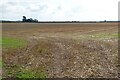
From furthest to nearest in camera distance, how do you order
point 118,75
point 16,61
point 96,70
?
point 16,61 < point 96,70 < point 118,75

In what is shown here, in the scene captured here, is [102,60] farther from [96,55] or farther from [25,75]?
[25,75]

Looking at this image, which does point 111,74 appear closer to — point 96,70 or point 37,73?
point 96,70

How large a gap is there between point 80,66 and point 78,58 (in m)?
3.07

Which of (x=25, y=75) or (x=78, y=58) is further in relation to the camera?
(x=78, y=58)

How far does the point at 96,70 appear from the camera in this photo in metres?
20.0

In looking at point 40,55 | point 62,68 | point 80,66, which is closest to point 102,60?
point 80,66

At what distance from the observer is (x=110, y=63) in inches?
870

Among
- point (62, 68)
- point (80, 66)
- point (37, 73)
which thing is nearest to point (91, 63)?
point (80, 66)

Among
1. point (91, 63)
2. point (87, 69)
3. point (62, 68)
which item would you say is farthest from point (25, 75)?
point (91, 63)

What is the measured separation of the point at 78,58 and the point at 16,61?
17.5 ft

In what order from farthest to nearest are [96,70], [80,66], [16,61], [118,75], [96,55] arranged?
1. [96,55]
2. [16,61]
3. [80,66]
4. [96,70]
5. [118,75]

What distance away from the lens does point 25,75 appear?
18.6 metres

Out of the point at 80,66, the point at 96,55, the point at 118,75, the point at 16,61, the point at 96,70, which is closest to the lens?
the point at 118,75

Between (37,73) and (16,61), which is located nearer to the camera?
(37,73)
